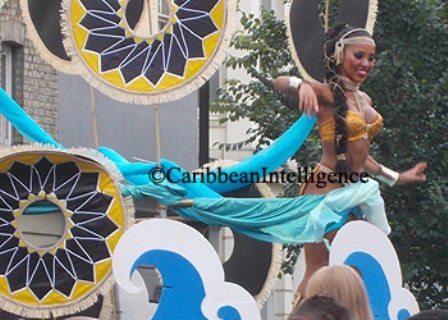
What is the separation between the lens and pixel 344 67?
7.73 metres

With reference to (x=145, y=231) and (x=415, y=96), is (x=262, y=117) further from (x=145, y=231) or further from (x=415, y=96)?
(x=145, y=231)

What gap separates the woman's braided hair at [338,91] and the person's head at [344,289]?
2157 mm

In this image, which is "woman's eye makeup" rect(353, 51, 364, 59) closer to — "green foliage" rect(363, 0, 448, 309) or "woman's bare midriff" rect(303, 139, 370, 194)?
"woman's bare midriff" rect(303, 139, 370, 194)

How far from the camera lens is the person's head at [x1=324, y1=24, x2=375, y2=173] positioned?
7.67m

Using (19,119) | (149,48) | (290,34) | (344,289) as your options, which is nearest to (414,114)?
(290,34)

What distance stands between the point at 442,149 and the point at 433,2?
4.61 ft

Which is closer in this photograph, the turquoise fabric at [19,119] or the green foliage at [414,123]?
the turquoise fabric at [19,119]

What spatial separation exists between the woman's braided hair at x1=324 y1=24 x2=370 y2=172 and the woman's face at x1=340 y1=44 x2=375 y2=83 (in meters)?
0.06

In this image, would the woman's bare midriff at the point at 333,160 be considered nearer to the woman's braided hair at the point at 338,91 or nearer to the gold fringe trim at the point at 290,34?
the woman's braided hair at the point at 338,91

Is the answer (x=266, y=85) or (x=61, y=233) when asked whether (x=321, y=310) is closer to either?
(x=61, y=233)

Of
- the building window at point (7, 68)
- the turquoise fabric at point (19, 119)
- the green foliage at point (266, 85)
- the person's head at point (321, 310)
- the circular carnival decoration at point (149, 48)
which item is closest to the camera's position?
the person's head at point (321, 310)

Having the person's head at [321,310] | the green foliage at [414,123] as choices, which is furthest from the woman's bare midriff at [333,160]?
the green foliage at [414,123]

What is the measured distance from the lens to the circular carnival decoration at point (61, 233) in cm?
735

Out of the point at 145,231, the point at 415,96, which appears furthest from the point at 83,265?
the point at 415,96
